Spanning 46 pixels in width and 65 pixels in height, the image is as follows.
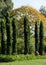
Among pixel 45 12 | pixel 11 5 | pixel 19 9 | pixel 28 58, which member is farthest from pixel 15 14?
pixel 45 12

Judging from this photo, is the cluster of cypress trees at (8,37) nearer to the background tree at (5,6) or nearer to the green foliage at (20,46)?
the green foliage at (20,46)

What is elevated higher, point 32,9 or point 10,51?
point 32,9

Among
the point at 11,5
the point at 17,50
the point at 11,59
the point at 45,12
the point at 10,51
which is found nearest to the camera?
the point at 11,59

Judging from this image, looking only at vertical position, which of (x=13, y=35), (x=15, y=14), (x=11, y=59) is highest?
(x=15, y=14)

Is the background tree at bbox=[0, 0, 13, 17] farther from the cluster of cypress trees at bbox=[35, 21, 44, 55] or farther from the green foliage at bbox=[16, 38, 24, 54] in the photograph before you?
the cluster of cypress trees at bbox=[35, 21, 44, 55]

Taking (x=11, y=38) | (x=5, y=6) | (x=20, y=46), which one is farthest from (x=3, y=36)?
(x=5, y=6)

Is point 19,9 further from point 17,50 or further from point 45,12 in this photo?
point 45,12

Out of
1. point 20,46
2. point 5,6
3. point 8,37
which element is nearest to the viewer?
point 8,37

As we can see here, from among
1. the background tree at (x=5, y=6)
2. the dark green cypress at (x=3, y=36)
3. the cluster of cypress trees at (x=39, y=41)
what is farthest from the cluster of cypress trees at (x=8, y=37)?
the background tree at (x=5, y=6)

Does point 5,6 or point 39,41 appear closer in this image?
point 39,41

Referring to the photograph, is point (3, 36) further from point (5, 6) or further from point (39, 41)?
point (5, 6)

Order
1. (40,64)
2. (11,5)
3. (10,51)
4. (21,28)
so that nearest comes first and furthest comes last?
(40,64), (10,51), (21,28), (11,5)

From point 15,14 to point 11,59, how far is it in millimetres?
13534

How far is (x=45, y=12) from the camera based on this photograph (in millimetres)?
62312
